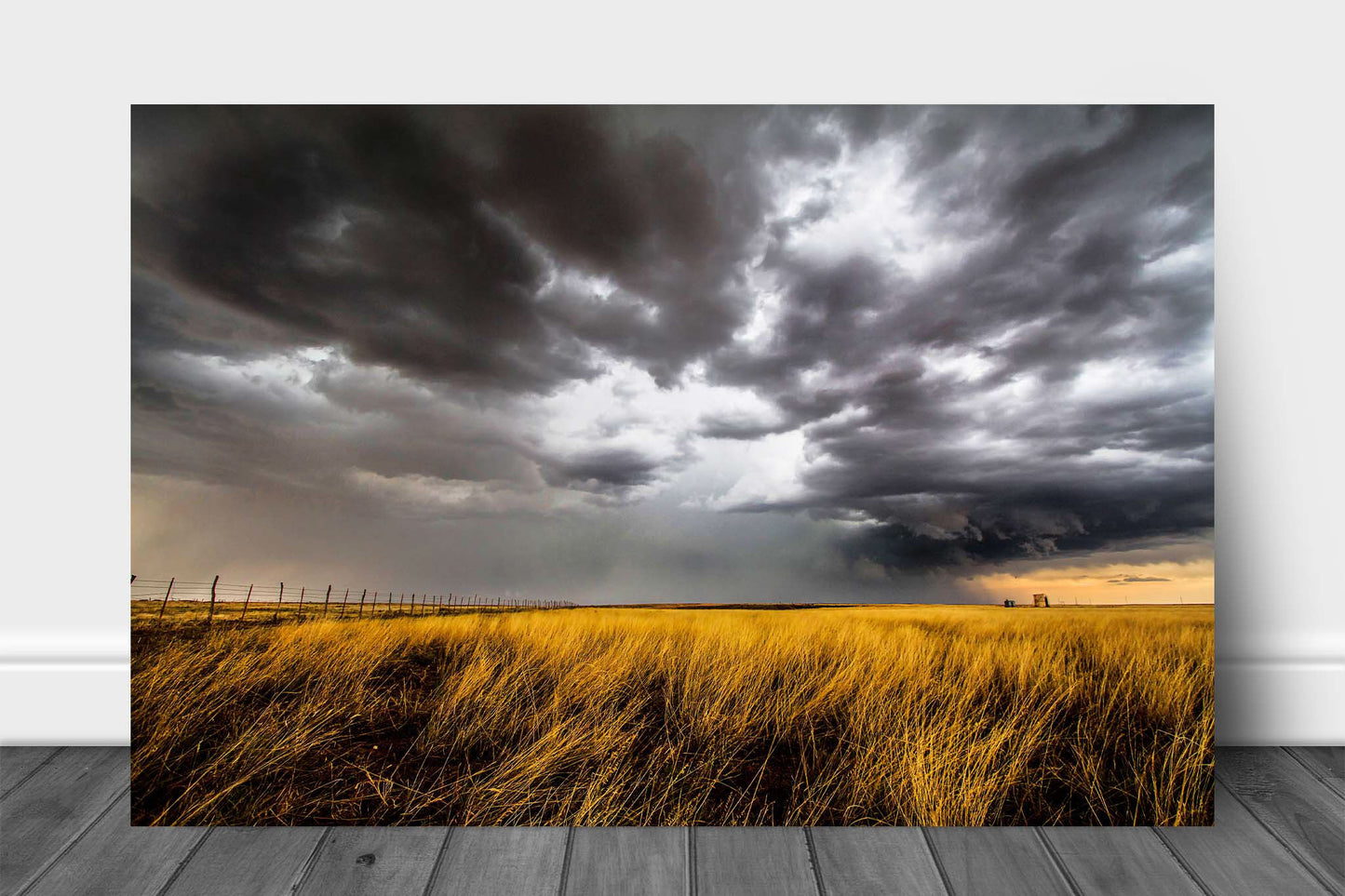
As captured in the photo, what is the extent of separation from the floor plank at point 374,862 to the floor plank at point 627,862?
0.38 m

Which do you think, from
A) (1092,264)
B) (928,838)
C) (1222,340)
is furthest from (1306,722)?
(1092,264)

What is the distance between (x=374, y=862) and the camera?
2.14 m

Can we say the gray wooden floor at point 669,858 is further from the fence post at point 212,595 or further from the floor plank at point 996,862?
the fence post at point 212,595

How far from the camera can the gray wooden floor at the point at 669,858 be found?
2041mm

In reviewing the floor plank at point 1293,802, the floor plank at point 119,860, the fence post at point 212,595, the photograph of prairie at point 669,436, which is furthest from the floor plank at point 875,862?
the fence post at point 212,595

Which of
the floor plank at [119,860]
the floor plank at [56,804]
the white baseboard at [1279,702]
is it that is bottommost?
the floor plank at [119,860]

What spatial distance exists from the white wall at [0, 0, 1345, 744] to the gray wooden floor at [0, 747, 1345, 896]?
1.79ft

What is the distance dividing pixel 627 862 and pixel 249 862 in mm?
974

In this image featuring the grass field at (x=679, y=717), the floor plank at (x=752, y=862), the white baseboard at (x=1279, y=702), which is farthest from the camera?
the white baseboard at (x=1279, y=702)

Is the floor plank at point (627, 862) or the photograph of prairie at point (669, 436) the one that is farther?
the photograph of prairie at point (669, 436)

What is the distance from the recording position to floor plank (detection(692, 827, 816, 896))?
2.02m
